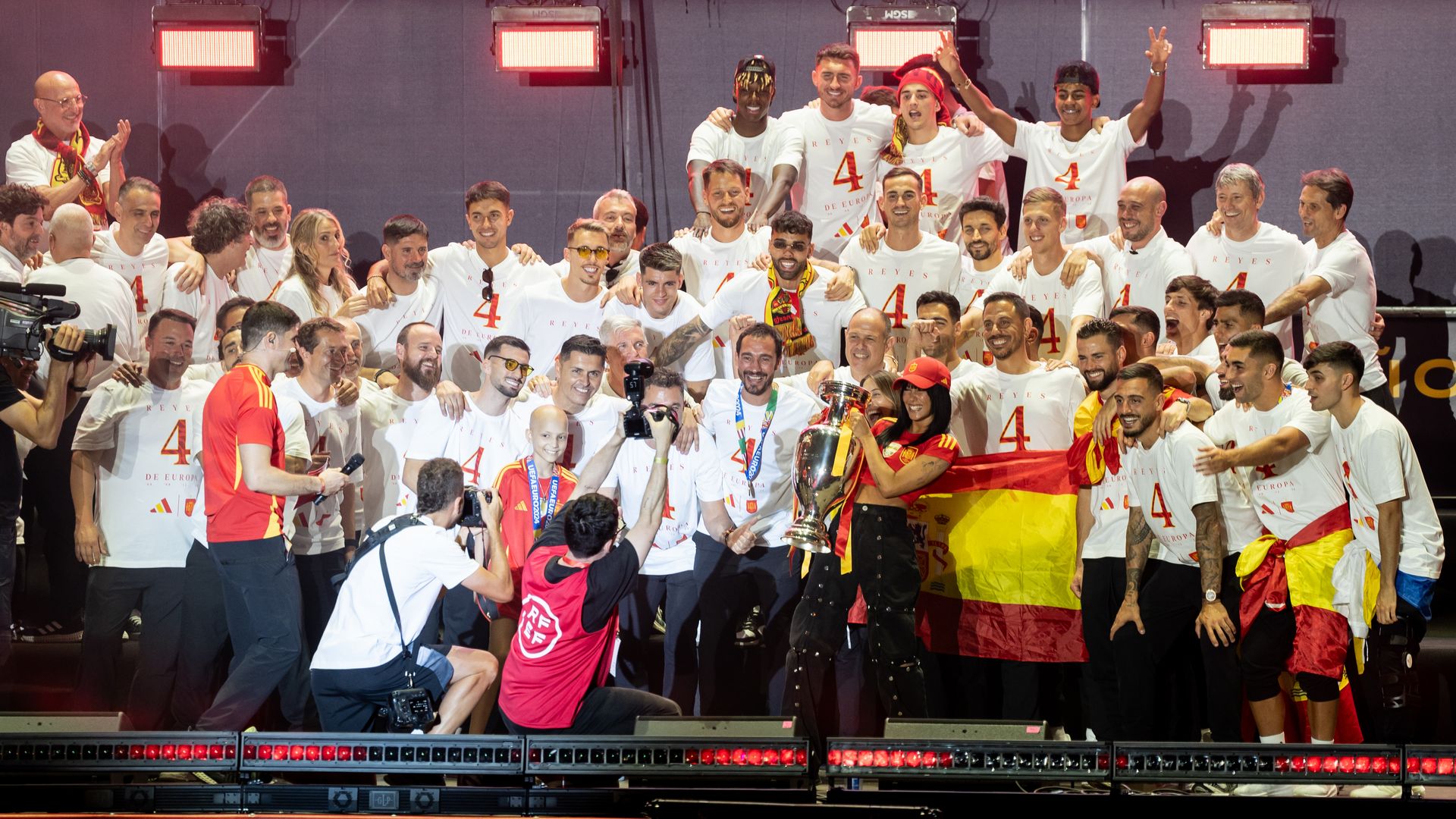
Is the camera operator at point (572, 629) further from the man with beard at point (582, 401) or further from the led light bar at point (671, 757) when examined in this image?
the man with beard at point (582, 401)

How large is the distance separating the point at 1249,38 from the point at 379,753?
7038 mm

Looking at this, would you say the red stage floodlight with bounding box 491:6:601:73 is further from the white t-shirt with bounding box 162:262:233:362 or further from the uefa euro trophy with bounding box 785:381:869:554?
the uefa euro trophy with bounding box 785:381:869:554

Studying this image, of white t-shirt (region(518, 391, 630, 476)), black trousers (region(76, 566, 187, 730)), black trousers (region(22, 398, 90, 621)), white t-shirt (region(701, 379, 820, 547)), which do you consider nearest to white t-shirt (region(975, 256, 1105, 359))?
white t-shirt (region(701, 379, 820, 547))

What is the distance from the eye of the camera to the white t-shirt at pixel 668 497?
23.3 ft

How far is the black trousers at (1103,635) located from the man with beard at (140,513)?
414 cm

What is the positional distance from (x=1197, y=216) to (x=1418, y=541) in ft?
12.6

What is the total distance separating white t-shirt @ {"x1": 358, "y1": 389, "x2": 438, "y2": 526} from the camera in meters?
7.42

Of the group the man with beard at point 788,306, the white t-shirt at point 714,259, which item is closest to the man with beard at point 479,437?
the man with beard at point 788,306

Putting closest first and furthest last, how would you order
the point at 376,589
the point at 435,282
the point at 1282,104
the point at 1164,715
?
the point at 376,589 < the point at 1164,715 < the point at 435,282 < the point at 1282,104

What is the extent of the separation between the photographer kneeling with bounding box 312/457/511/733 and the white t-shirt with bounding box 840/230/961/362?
2907mm

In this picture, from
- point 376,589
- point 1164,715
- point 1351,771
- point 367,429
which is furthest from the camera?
point 367,429

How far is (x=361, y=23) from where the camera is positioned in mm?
10289

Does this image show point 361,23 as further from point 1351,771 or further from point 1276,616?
point 1351,771

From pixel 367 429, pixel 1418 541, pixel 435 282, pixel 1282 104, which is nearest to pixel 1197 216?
pixel 1282 104
